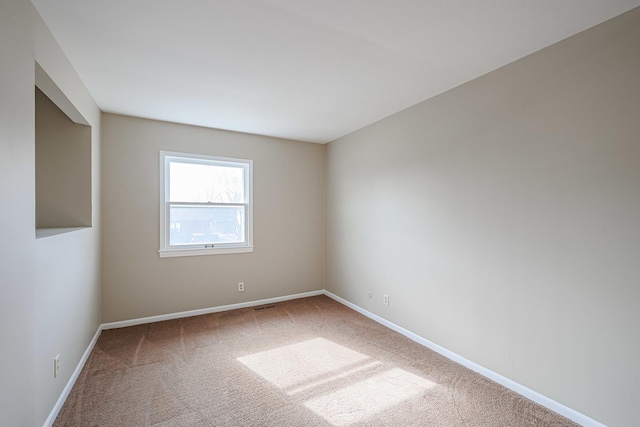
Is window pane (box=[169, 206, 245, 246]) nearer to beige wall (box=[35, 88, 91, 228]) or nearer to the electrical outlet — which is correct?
beige wall (box=[35, 88, 91, 228])

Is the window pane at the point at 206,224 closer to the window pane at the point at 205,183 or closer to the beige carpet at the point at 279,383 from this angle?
the window pane at the point at 205,183

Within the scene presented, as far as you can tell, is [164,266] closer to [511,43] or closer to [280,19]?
[280,19]

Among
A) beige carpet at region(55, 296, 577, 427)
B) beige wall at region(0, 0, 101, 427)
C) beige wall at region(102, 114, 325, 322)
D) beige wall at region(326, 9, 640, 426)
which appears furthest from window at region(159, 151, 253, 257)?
beige wall at region(326, 9, 640, 426)

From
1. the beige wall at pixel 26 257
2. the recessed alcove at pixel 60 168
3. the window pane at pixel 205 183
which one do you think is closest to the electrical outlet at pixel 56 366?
the beige wall at pixel 26 257

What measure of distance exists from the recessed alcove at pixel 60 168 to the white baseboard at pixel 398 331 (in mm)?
1335

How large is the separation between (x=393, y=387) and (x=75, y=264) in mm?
2936

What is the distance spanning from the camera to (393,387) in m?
2.31

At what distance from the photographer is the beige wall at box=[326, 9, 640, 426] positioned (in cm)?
174

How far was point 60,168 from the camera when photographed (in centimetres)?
273

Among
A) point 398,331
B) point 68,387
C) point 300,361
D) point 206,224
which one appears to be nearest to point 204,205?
point 206,224

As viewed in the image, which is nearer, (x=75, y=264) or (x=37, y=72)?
(x=37, y=72)

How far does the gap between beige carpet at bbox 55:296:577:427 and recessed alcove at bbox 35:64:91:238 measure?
142cm

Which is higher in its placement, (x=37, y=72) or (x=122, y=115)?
(x=122, y=115)

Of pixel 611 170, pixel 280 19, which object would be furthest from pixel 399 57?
pixel 611 170
